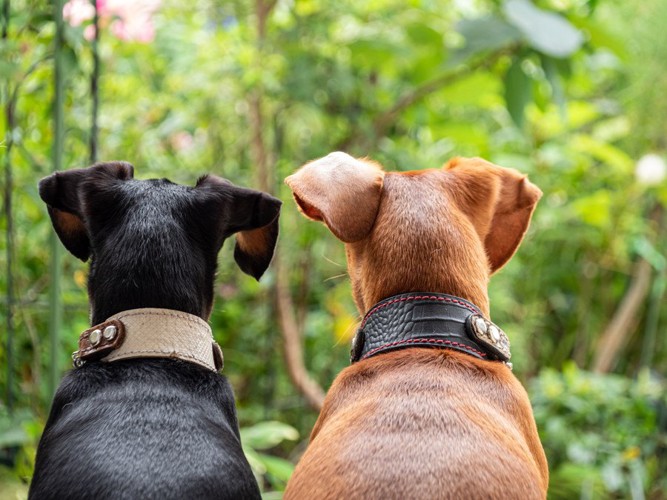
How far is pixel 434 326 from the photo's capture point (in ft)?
4.77

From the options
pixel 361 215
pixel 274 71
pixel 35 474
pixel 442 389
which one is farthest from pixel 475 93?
pixel 35 474

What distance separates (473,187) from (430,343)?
0.34 metres

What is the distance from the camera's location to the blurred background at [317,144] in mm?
2242

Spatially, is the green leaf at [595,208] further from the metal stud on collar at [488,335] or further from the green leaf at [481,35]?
the metal stud on collar at [488,335]

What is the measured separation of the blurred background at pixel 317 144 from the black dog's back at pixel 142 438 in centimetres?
52

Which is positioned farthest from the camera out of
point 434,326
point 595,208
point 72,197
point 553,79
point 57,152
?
point 595,208

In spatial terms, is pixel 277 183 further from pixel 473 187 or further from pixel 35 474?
pixel 35 474

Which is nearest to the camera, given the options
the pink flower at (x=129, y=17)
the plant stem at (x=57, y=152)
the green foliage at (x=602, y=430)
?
the plant stem at (x=57, y=152)

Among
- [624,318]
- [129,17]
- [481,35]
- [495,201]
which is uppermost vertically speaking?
[129,17]

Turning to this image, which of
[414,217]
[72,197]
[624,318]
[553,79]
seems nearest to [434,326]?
[414,217]

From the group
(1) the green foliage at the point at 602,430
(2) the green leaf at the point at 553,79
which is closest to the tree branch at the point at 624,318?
(1) the green foliage at the point at 602,430

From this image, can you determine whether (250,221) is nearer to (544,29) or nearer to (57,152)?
(57,152)

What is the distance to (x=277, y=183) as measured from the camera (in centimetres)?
288

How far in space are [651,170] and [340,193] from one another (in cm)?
224
